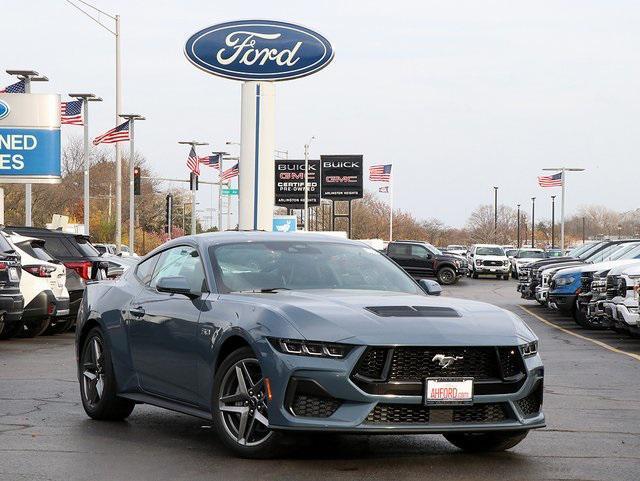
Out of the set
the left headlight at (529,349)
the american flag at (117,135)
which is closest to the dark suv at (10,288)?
the left headlight at (529,349)

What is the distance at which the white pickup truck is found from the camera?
1962 cm

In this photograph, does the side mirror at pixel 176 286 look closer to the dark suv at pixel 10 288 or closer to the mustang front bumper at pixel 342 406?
the mustang front bumper at pixel 342 406

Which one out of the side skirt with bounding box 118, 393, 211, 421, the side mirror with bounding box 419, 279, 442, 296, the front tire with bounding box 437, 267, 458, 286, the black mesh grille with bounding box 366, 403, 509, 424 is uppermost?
the side mirror with bounding box 419, 279, 442, 296

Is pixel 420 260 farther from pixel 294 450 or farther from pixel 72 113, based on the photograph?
pixel 294 450

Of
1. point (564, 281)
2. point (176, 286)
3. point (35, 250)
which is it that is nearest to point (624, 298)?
point (564, 281)

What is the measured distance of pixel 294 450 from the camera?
7.89m

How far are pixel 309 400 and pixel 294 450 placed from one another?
568mm

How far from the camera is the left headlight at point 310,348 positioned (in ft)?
24.4

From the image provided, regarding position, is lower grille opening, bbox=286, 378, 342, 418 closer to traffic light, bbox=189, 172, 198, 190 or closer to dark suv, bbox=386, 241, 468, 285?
dark suv, bbox=386, 241, 468, 285

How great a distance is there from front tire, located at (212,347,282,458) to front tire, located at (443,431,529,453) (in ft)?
4.40

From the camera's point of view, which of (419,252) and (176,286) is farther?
(419,252)

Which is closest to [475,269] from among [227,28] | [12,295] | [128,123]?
[128,123]

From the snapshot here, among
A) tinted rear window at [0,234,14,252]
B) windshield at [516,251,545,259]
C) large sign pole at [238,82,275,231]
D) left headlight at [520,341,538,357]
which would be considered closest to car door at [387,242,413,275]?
windshield at [516,251,545,259]

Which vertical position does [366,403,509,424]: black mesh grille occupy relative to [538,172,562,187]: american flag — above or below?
Result: below
